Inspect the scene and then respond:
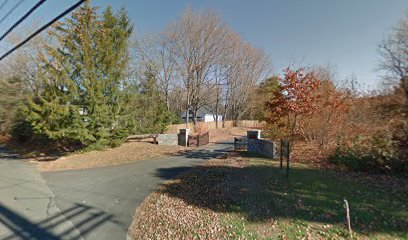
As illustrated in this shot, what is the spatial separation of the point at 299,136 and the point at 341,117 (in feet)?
10.1

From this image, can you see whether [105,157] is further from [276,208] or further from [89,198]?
[276,208]

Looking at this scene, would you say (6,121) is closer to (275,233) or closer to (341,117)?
(275,233)

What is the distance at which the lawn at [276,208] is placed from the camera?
4445 millimetres

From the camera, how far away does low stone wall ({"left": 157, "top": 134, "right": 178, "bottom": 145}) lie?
18203 millimetres

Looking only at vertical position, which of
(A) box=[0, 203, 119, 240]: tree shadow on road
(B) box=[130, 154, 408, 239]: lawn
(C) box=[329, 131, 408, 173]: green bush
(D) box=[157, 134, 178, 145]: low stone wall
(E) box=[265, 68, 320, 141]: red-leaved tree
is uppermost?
(E) box=[265, 68, 320, 141]: red-leaved tree

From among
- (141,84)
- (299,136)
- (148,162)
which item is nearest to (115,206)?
(148,162)

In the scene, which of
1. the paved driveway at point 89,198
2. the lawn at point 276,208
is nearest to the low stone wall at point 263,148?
the lawn at point 276,208

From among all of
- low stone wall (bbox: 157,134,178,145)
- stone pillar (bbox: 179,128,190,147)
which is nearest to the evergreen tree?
low stone wall (bbox: 157,134,178,145)

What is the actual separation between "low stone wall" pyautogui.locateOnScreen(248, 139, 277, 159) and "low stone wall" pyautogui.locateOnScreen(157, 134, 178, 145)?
7859 millimetres

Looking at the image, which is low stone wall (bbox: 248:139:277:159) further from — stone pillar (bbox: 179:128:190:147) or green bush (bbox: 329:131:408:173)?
stone pillar (bbox: 179:128:190:147)

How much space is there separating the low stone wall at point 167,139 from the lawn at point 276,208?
34.4 ft

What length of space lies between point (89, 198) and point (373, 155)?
37.3ft

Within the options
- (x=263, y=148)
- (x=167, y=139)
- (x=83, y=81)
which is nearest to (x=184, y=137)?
(x=167, y=139)

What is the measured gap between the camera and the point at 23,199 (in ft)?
23.3
